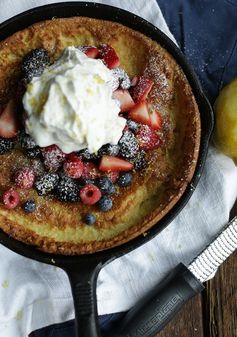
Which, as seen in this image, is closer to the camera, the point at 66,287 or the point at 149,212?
the point at 149,212

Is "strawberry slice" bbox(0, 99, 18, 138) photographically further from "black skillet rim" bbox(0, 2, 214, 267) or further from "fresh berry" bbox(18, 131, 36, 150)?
"black skillet rim" bbox(0, 2, 214, 267)

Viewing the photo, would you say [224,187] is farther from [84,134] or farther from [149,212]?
[84,134]

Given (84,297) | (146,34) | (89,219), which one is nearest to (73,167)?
(89,219)

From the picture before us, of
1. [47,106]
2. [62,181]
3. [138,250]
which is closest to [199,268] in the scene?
[138,250]

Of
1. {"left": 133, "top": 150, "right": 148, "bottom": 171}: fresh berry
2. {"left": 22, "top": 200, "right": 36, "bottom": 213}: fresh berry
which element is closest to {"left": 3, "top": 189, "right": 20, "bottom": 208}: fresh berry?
{"left": 22, "top": 200, "right": 36, "bottom": 213}: fresh berry

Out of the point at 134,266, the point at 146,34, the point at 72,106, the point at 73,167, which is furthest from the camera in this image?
the point at 134,266

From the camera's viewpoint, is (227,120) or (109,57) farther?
(227,120)

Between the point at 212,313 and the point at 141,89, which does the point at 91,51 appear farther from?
the point at 212,313
